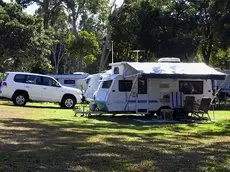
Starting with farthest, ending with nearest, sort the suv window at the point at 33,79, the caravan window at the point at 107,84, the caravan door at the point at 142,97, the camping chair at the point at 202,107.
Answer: the suv window at the point at 33,79, the caravan window at the point at 107,84, the caravan door at the point at 142,97, the camping chair at the point at 202,107

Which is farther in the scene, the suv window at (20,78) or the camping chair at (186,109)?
the suv window at (20,78)

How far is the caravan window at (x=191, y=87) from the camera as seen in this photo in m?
22.3

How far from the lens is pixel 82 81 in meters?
39.8

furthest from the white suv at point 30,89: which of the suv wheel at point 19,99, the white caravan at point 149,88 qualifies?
the white caravan at point 149,88

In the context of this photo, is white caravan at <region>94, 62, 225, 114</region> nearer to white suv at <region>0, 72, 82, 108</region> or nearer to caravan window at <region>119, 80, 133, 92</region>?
caravan window at <region>119, 80, 133, 92</region>

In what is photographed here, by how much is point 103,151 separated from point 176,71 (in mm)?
11513

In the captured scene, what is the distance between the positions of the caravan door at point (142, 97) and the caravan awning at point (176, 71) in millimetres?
766

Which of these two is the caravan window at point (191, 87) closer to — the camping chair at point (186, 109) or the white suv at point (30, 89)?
the camping chair at point (186, 109)

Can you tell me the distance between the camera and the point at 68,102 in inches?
1067

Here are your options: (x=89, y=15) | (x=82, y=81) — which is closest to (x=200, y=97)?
(x=82, y=81)

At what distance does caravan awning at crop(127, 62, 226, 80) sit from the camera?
66.6ft

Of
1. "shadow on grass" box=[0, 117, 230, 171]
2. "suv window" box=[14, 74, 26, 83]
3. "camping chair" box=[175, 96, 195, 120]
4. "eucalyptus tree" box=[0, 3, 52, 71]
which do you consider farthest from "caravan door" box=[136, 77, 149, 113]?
"eucalyptus tree" box=[0, 3, 52, 71]

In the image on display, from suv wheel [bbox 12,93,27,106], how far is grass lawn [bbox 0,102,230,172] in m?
11.2

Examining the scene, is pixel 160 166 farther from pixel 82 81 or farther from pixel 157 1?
pixel 157 1
